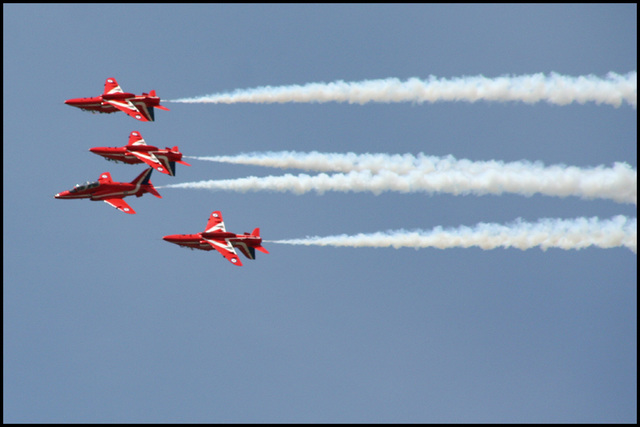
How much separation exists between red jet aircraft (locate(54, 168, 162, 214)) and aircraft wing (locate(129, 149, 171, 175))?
59cm

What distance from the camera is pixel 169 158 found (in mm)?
75000

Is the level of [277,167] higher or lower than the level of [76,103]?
lower

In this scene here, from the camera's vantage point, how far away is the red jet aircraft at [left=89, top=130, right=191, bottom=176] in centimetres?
7488

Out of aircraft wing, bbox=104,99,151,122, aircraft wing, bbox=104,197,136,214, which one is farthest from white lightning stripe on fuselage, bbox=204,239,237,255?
aircraft wing, bbox=104,99,151,122

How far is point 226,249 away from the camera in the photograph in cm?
7094

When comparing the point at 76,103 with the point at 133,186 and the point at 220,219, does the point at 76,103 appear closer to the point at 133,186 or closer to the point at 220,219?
the point at 133,186

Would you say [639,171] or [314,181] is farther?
[314,181]

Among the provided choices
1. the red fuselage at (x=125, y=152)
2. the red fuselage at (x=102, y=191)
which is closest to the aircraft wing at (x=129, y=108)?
the red fuselage at (x=125, y=152)

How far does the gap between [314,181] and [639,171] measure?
2162 cm

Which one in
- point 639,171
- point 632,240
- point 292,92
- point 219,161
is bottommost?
point 632,240

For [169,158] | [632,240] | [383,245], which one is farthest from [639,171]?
[169,158]

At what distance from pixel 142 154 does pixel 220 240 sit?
31.5ft

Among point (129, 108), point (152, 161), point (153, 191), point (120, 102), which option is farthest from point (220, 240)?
point (120, 102)

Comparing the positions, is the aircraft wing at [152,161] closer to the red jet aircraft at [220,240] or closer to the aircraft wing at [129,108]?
the aircraft wing at [129,108]
